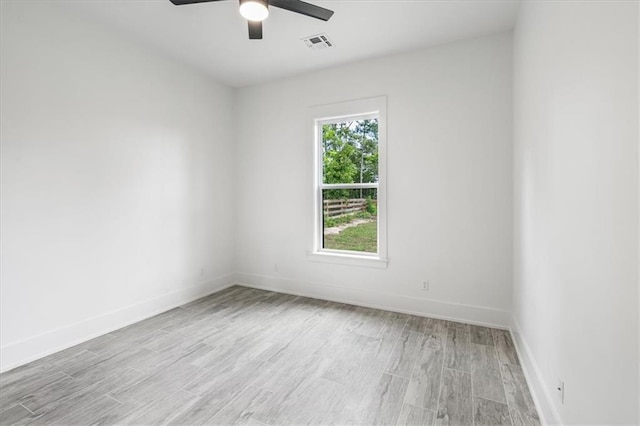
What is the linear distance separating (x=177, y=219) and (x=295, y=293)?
1804mm

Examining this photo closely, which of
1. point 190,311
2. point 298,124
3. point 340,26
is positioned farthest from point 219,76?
point 190,311

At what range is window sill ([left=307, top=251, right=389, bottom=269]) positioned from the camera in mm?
3568

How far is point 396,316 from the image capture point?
332 centimetres

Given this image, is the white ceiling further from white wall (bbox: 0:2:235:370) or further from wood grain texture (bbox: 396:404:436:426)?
wood grain texture (bbox: 396:404:436:426)

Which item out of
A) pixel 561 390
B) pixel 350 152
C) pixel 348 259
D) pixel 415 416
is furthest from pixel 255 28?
pixel 561 390

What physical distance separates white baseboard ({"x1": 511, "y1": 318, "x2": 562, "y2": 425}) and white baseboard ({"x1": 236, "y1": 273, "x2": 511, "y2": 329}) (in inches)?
20.4

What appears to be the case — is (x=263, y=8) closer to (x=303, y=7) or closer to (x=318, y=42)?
(x=303, y=7)

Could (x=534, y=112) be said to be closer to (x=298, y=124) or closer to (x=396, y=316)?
(x=396, y=316)

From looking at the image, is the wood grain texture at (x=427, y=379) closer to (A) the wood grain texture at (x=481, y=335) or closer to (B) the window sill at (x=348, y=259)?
(A) the wood grain texture at (x=481, y=335)

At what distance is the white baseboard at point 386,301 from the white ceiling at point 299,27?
9.09 feet

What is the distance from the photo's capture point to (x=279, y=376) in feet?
7.25

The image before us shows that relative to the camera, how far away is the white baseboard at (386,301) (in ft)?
10.0

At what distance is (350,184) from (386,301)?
1.50m

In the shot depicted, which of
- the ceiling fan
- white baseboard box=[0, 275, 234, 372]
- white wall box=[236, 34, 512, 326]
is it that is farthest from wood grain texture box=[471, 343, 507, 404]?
white baseboard box=[0, 275, 234, 372]
